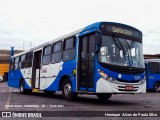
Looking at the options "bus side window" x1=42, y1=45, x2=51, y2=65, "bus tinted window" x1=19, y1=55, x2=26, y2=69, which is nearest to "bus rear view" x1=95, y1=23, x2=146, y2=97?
"bus side window" x1=42, y1=45, x2=51, y2=65

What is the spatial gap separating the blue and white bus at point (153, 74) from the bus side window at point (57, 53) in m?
12.1

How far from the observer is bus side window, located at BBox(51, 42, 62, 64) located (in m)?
14.7

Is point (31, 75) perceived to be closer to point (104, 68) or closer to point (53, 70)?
point (53, 70)

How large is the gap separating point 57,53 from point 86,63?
3135 millimetres

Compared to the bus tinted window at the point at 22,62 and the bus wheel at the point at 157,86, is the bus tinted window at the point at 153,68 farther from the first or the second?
the bus tinted window at the point at 22,62

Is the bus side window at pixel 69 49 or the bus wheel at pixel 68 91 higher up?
the bus side window at pixel 69 49

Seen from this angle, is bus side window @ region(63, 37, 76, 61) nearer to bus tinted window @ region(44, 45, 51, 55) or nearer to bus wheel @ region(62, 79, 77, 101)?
bus wheel @ region(62, 79, 77, 101)

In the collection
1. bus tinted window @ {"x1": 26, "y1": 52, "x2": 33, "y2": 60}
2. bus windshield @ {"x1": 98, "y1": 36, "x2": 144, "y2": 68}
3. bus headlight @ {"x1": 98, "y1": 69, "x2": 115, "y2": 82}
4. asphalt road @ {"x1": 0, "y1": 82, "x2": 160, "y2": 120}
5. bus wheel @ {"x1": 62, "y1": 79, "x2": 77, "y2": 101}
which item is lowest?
asphalt road @ {"x1": 0, "y1": 82, "x2": 160, "y2": 120}

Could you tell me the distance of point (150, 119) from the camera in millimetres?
7988

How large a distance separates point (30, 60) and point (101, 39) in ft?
29.4

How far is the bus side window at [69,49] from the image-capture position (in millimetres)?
13316

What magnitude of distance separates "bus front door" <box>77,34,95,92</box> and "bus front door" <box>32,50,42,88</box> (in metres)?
5.46

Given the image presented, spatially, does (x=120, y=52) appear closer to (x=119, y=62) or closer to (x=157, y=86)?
(x=119, y=62)

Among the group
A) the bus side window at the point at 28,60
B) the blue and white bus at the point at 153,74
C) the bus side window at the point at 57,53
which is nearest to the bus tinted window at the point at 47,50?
the bus side window at the point at 57,53
